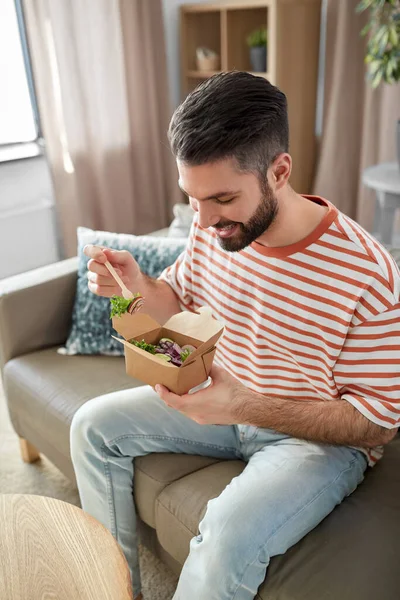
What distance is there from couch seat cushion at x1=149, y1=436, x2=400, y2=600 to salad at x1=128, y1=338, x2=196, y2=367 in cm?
33

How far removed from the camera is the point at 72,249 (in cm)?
299

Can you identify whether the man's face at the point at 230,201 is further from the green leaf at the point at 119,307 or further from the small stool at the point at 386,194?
the small stool at the point at 386,194

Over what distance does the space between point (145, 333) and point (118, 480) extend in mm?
397

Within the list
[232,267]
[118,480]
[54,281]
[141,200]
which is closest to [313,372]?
[232,267]

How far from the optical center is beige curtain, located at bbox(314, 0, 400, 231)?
279cm

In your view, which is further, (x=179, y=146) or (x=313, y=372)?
(x=313, y=372)

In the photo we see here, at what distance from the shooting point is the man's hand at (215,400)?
104 cm

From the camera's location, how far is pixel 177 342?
1.10 metres

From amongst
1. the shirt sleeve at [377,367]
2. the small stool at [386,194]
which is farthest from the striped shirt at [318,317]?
the small stool at [386,194]

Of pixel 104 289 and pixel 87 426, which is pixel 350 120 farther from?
pixel 87 426

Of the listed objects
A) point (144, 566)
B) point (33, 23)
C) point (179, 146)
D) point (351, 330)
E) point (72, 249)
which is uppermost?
point (33, 23)

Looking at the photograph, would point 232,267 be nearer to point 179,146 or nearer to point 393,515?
point 179,146

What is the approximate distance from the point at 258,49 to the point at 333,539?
8.42ft

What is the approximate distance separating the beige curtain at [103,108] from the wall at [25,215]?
0.30 ft
